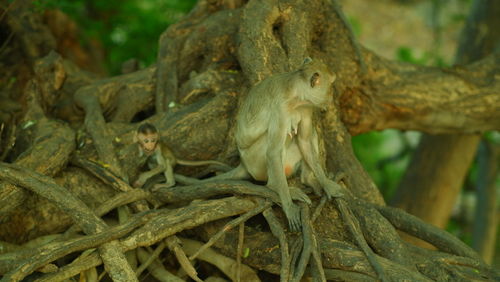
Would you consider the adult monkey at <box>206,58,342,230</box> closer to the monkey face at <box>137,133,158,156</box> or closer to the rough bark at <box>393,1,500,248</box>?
the monkey face at <box>137,133,158,156</box>

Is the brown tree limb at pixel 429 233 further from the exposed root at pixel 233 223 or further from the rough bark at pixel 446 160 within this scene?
the rough bark at pixel 446 160

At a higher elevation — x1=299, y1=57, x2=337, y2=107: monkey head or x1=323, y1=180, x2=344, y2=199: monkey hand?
x1=299, y1=57, x2=337, y2=107: monkey head

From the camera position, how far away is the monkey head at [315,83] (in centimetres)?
350

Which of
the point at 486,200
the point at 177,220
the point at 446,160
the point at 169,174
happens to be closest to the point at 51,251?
the point at 177,220

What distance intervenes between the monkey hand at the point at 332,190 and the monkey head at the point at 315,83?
0.61m

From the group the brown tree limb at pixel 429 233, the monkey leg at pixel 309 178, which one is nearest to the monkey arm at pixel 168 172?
the monkey leg at pixel 309 178

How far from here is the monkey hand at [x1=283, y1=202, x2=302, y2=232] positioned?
11.7 ft

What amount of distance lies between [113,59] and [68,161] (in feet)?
17.3

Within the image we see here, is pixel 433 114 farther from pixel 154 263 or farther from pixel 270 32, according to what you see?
pixel 154 263

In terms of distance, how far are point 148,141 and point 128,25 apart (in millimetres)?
5281

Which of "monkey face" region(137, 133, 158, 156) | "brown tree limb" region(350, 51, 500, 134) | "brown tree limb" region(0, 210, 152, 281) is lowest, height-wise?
"brown tree limb" region(0, 210, 152, 281)

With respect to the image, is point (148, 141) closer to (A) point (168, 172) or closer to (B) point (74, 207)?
(A) point (168, 172)

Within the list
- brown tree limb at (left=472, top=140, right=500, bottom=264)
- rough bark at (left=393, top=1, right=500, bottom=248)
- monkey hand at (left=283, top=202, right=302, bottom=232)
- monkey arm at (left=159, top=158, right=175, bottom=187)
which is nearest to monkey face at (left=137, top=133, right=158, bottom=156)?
monkey arm at (left=159, top=158, right=175, bottom=187)

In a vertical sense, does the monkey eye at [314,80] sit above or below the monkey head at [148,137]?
above
